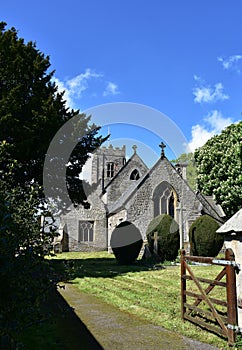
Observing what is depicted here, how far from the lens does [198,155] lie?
3272 centimetres

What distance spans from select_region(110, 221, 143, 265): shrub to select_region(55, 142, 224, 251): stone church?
5.58 metres

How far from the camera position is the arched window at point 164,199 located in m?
25.2

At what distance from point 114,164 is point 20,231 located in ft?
112

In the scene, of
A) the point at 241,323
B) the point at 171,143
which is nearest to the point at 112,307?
the point at 241,323

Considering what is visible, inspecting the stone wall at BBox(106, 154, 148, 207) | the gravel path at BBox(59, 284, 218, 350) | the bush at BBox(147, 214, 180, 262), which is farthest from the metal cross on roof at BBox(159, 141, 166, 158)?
the gravel path at BBox(59, 284, 218, 350)

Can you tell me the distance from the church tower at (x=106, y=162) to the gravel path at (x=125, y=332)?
2864 centimetres

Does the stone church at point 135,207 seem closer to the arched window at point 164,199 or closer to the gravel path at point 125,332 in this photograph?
the arched window at point 164,199

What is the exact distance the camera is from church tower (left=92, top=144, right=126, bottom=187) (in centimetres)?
3609

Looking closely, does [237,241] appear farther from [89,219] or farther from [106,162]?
[106,162]

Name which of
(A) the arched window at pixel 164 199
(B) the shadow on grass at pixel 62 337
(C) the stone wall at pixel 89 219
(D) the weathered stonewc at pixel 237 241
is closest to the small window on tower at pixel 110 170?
(C) the stone wall at pixel 89 219

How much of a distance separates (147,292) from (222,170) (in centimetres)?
2189

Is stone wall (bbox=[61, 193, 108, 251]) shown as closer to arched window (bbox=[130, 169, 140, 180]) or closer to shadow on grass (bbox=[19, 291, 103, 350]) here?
arched window (bbox=[130, 169, 140, 180])

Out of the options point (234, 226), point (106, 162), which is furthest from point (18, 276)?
point (106, 162)

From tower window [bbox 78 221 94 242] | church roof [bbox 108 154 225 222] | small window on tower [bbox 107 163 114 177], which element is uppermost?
small window on tower [bbox 107 163 114 177]
